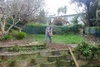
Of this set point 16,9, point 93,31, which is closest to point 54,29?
point 93,31

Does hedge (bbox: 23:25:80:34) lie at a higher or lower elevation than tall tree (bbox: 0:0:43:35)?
lower

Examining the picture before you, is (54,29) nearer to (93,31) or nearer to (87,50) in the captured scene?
(93,31)

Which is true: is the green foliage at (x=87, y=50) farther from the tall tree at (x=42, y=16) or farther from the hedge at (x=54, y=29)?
the hedge at (x=54, y=29)

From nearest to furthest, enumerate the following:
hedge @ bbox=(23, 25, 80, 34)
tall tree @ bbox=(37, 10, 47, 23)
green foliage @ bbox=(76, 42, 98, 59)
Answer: green foliage @ bbox=(76, 42, 98, 59), tall tree @ bbox=(37, 10, 47, 23), hedge @ bbox=(23, 25, 80, 34)

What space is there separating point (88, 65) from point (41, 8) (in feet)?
41.5

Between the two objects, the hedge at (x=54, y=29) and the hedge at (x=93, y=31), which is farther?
the hedge at (x=54, y=29)

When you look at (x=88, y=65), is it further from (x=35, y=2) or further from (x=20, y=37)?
(x=35, y=2)

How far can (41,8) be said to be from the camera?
59.6ft

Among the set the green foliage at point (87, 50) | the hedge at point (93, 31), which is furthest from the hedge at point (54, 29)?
the green foliage at point (87, 50)

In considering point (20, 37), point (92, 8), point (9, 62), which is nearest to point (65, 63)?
point (9, 62)

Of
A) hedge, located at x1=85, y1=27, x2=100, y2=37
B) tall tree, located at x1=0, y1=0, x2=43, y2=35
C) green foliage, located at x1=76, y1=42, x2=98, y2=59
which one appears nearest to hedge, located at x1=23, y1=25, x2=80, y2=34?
hedge, located at x1=85, y1=27, x2=100, y2=37

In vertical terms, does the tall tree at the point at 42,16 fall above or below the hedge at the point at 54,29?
above

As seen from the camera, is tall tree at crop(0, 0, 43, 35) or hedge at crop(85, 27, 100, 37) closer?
tall tree at crop(0, 0, 43, 35)

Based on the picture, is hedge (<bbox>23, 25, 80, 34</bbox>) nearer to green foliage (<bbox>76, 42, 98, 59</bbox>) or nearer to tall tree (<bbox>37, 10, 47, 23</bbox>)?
tall tree (<bbox>37, 10, 47, 23</bbox>)
